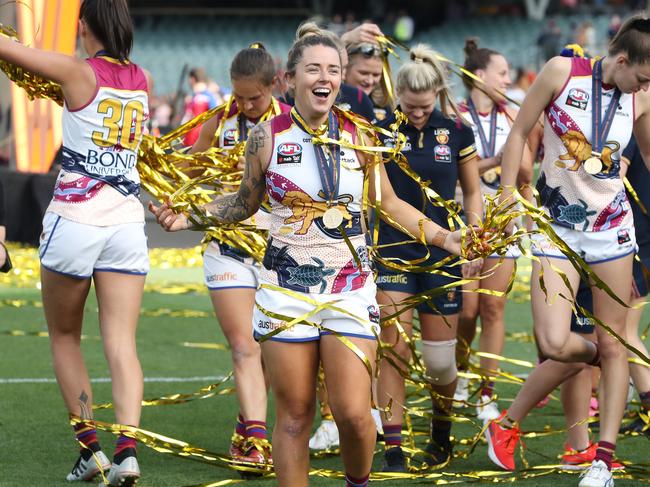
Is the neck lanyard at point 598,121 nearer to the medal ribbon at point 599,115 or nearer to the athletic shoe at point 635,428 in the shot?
the medal ribbon at point 599,115

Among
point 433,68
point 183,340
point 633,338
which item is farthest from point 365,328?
point 183,340

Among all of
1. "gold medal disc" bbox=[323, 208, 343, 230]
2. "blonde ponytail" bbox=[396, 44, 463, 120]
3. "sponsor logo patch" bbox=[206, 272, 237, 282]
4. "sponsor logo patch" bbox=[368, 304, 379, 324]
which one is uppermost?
"blonde ponytail" bbox=[396, 44, 463, 120]

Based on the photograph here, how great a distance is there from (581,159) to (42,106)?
42.4 ft

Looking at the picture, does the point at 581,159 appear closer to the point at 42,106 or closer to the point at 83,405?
the point at 83,405

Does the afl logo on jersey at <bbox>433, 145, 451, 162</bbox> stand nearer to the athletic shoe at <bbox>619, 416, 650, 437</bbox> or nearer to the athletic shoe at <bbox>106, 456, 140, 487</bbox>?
the athletic shoe at <bbox>619, 416, 650, 437</bbox>

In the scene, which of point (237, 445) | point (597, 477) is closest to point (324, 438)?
point (237, 445)

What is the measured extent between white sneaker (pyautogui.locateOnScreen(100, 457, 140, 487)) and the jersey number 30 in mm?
1376

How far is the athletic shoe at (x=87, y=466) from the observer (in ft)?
18.4

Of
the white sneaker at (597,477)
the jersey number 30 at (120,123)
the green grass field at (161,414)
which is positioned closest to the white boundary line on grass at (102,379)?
the green grass field at (161,414)

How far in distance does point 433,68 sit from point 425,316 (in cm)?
128

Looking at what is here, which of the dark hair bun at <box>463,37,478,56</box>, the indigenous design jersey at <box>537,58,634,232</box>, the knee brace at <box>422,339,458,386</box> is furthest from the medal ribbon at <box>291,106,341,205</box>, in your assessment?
the dark hair bun at <box>463,37,478,56</box>

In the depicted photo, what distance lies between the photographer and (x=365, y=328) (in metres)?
4.59

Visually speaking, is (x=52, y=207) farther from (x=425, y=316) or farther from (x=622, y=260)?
(x=622, y=260)

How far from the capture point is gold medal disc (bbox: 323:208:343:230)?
4.59m
